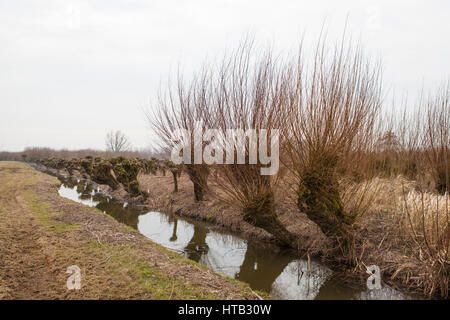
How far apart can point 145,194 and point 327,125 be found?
10.6 m

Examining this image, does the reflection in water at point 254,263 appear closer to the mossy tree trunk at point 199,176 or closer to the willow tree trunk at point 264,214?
the willow tree trunk at point 264,214

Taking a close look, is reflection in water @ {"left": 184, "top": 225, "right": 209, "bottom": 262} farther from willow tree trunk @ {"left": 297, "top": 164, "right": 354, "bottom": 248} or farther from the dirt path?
willow tree trunk @ {"left": 297, "top": 164, "right": 354, "bottom": 248}

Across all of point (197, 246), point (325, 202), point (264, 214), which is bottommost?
point (197, 246)

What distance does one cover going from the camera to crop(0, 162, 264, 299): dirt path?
359 cm

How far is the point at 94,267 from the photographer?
4.31 m

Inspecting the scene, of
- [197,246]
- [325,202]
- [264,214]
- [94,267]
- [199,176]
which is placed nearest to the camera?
[94,267]

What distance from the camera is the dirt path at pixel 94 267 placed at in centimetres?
359

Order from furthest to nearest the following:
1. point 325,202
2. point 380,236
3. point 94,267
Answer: point 380,236 → point 325,202 → point 94,267

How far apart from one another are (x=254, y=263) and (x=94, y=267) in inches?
128

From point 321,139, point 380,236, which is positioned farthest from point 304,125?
point 380,236

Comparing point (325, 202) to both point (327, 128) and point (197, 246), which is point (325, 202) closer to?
point (327, 128)

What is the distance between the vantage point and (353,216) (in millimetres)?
5363

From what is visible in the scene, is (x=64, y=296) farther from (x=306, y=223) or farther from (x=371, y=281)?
(x=306, y=223)

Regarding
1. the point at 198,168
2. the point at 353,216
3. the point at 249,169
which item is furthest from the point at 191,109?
the point at 353,216
